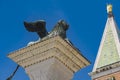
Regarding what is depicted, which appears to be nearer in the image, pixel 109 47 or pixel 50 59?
pixel 50 59

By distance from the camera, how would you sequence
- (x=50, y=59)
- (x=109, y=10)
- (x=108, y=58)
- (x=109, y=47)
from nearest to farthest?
(x=50, y=59)
(x=108, y=58)
(x=109, y=47)
(x=109, y=10)

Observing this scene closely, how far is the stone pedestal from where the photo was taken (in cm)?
491

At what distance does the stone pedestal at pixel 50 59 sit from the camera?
4.91 meters

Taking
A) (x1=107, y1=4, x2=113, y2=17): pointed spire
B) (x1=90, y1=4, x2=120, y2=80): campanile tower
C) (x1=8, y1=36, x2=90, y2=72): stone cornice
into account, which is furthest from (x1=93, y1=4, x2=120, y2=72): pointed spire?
(x1=8, y1=36, x2=90, y2=72): stone cornice

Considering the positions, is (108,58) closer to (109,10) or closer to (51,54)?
(109,10)

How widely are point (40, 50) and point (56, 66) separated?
280 millimetres

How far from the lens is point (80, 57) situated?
5.02m

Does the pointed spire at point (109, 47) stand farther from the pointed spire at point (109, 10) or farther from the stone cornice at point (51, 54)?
the stone cornice at point (51, 54)

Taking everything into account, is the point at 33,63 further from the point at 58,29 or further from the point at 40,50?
the point at 58,29

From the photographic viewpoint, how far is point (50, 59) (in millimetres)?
4965

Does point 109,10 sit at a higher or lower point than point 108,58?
higher

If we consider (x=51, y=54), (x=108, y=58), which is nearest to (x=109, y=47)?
(x=108, y=58)

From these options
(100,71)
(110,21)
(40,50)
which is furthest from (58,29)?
(110,21)

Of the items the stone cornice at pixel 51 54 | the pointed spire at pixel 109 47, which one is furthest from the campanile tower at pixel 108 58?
the stone cornice at pixel 51 54
